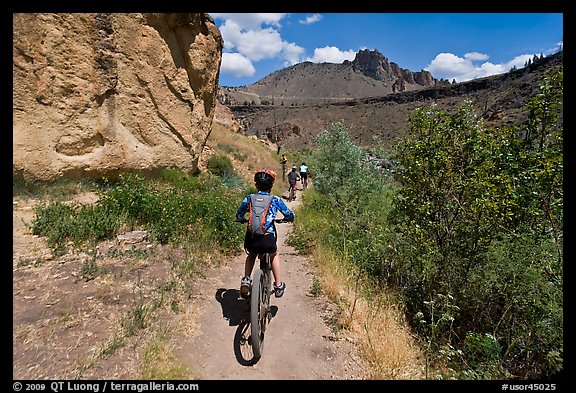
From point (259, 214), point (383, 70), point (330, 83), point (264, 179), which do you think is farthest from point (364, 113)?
point (383, 70)

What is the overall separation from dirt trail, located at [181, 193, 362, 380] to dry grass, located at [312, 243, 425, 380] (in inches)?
7.3

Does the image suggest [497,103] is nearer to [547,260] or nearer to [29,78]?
[547,260]

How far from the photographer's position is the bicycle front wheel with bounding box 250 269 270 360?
289cm

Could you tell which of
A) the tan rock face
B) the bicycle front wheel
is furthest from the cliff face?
the bicycle front wheel

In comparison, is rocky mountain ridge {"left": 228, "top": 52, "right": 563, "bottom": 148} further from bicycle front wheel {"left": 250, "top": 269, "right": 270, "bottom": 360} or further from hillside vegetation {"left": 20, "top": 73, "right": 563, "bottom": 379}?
bicycle front wheel {"left": 250, "top": 269, "right": 270, "bottom": 360}

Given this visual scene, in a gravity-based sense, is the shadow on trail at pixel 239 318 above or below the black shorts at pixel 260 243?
below

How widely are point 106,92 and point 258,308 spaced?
737 centimetres

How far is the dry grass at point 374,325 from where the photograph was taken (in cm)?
294

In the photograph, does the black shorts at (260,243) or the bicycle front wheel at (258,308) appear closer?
the bicycle front wheel at (258,308)

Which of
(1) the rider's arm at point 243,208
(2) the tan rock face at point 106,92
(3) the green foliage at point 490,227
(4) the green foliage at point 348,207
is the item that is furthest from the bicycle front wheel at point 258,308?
(2) the tan rock face at point 106,92

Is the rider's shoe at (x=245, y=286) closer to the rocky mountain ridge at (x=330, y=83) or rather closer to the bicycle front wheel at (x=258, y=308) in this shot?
the bicycle front wheel at (x=258, y=308)
